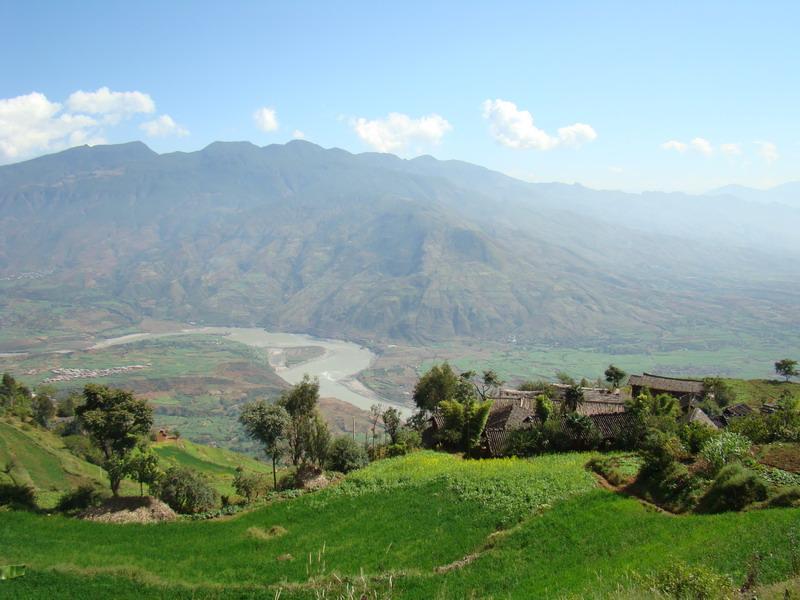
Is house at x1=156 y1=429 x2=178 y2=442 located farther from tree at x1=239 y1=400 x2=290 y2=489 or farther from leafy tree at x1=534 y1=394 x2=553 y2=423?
leafy tree at x1=534 y1=394 x2=553 y2=423

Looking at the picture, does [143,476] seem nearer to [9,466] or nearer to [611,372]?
[9,466]

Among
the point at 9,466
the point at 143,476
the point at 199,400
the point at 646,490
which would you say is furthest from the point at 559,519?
the point at 199,400

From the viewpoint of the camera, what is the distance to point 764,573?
50.4 ft

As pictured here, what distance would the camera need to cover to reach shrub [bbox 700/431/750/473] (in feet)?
84.6

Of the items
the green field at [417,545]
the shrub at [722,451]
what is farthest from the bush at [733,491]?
the shrub at [722,451]

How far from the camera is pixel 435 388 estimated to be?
65000mm

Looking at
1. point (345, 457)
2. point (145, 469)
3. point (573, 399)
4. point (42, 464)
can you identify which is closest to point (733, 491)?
point (345, 457)

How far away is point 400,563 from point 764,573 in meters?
12.4

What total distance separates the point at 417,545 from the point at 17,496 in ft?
73.7

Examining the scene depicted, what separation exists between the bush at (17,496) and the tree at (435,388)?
4113 centimetres

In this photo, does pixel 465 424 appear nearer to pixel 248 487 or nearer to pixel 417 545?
pixel 248 487

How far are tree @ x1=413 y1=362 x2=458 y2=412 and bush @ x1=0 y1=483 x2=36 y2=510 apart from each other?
135 feet

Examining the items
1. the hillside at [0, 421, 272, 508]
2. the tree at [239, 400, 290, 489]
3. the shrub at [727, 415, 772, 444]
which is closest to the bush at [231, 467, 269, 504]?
the tree at [239, 400, 290, 489]

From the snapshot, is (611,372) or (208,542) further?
(611,372)
